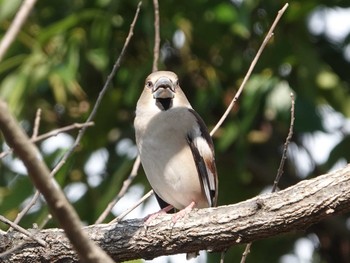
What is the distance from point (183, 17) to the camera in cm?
702

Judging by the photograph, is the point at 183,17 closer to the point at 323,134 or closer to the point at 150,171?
the point at 323,134

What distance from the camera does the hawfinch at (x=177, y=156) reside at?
5582 millimetres

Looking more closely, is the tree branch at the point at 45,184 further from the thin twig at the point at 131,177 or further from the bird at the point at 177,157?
the bird at the point at 177,157

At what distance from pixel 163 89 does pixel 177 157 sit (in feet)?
1.55

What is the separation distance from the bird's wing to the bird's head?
317 millimetres

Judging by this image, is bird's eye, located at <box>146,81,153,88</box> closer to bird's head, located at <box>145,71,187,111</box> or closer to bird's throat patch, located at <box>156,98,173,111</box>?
bird's head, located at <box>145,71,187,111</box>

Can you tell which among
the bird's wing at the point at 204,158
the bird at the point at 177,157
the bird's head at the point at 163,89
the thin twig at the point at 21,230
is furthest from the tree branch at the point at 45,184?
the bird's head at the point at 163,89

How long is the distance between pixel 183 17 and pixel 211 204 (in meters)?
1.88

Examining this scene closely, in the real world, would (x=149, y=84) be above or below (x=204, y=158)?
above

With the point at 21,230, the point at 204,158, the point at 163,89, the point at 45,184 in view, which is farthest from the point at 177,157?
the point at 45,184

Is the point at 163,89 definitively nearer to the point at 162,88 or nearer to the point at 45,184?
the point at 162,88

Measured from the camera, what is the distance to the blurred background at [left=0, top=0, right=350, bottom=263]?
6656mm

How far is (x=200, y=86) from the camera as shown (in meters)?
7.43

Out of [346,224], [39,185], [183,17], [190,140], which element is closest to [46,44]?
[183,17]
